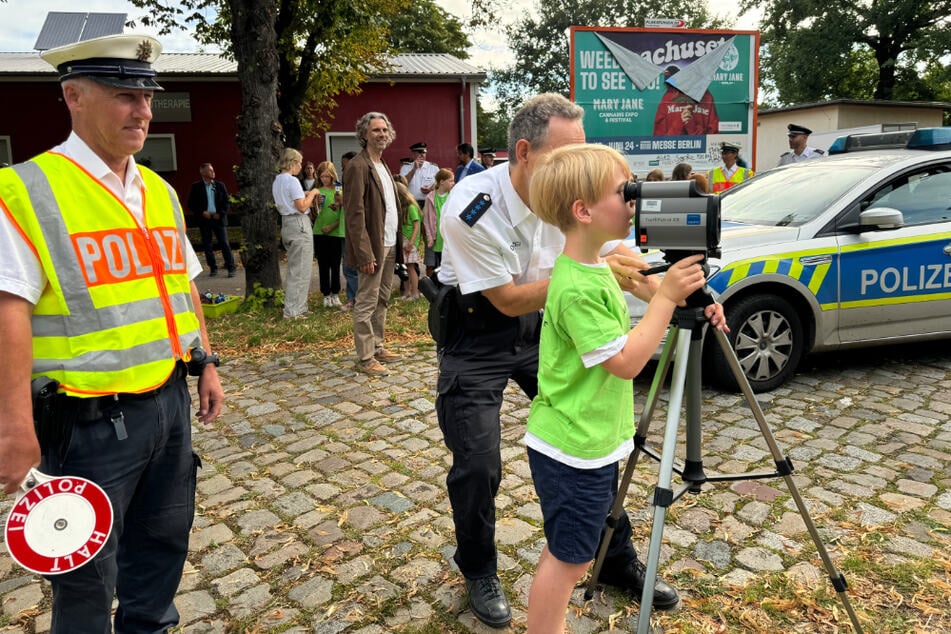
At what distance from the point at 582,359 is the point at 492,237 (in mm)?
751

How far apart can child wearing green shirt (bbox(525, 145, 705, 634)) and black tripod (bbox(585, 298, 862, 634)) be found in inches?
5.7

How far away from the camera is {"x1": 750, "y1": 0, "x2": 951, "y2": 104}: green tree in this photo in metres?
27.8

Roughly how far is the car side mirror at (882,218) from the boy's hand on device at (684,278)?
12.5 ft

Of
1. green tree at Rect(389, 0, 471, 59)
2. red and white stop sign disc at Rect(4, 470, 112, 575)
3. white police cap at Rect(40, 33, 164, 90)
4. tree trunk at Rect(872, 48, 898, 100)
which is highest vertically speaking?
green tree at Rect(389, 0, 471, 59)

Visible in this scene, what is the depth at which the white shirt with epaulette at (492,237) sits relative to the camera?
8.12 feet

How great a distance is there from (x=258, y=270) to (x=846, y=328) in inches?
265

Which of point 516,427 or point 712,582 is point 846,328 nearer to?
point 516,427

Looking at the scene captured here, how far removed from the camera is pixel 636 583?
2.74 meters

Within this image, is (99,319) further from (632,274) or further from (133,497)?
(632,274)

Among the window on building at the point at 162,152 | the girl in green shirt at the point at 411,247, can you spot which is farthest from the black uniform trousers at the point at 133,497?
the window on building at the point at 162,152

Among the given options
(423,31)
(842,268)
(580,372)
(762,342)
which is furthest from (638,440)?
(423,31)

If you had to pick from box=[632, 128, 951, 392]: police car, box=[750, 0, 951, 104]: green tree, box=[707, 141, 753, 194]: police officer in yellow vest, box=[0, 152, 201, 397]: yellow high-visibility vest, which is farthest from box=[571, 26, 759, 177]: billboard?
box=[750, 0, 951, 104]: green tree

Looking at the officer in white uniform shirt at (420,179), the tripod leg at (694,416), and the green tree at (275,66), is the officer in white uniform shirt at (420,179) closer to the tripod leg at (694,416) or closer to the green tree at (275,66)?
the green tree at (275,66)

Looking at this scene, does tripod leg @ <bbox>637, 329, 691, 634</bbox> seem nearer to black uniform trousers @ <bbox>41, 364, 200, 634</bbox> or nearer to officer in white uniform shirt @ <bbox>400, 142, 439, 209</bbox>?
black uniform trousers @ <bbox>41, 364, 200, 634</bbox>
